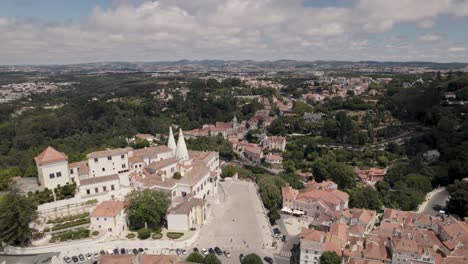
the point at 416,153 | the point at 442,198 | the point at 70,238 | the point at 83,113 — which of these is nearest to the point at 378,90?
the point at 416,153

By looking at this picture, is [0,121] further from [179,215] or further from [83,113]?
[179,215]

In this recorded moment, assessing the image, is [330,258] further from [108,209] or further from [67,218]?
[67,218]

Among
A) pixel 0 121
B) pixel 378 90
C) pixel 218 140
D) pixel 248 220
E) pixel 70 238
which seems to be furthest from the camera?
pixel 378 90

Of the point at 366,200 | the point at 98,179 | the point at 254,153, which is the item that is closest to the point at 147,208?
the point at 98,179

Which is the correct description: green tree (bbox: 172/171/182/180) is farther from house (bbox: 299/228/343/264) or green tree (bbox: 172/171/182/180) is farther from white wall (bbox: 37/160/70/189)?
house (bbox: 299/228/343/264)

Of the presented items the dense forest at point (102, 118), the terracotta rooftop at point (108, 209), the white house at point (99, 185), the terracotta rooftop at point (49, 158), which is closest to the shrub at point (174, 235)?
the terracotta rooftop at point (108, 209)

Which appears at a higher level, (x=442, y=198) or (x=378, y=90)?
(x=378, y=90)

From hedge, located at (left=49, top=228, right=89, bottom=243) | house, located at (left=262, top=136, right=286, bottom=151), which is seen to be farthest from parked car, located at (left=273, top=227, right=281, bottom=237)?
house, located at (left=262, top=136, right=286, bottom=151)
